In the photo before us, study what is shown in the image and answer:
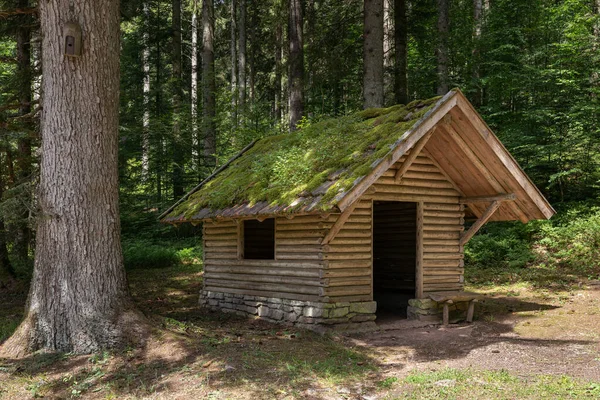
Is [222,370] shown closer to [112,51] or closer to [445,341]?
[445,341]

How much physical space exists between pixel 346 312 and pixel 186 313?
13.8ft

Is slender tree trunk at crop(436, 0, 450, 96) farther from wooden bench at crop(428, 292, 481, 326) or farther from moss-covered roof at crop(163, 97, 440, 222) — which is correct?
wooden bench at crop(428, 292, 481, 326)

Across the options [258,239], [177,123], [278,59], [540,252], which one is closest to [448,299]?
[258,239]

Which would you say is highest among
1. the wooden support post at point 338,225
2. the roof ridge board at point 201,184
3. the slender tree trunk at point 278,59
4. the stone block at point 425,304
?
the slender tree trunk at point 278,59

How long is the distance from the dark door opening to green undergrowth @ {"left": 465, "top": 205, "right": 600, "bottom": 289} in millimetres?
2944

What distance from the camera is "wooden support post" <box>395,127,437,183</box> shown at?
9984 millimetres

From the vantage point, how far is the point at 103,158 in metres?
8.39

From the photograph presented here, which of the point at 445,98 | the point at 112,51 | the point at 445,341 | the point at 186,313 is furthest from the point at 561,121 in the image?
the point at 112,51

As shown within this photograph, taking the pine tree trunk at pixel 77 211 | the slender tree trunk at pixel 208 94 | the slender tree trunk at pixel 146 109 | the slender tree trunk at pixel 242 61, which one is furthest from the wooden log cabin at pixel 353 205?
the slender tree trunk at pixel 242 61

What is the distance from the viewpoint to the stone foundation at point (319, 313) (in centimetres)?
999

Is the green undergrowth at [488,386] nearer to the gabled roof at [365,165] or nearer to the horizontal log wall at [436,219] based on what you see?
the gabled roof at [365,165]

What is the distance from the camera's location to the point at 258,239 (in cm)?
1430

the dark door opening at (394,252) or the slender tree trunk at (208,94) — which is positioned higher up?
the slender tree trunk at (208,94)

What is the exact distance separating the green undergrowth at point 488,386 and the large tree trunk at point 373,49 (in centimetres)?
974
